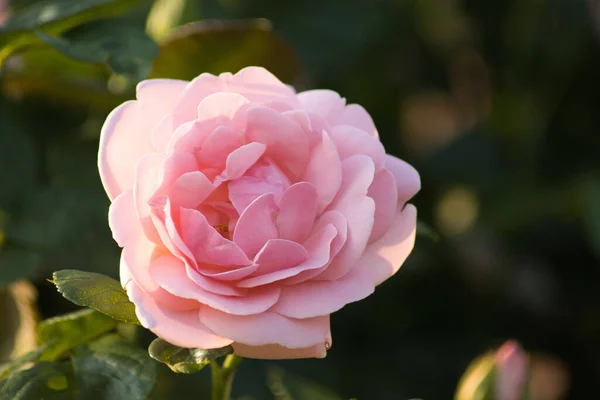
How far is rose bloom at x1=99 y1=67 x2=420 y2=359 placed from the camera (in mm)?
425

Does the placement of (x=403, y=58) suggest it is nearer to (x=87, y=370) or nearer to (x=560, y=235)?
(x=560, y=235)

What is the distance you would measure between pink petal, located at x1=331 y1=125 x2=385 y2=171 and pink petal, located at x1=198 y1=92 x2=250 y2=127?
6 centimetres

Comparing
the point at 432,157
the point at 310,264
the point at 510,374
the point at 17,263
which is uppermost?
the point at 310,264

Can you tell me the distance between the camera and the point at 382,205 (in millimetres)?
476

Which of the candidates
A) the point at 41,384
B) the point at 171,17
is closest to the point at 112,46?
the point at 171,17

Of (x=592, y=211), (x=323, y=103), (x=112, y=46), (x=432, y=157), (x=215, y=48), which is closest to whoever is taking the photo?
(x=323, y=103)

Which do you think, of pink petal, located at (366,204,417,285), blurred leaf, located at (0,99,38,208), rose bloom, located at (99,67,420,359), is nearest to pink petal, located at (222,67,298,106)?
rose bloom, located at (99,67,420,359)

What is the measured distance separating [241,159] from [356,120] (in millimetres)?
92

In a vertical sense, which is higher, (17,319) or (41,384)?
(41,384)

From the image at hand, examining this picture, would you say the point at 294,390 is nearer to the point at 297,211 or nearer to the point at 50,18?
the point at 297,211

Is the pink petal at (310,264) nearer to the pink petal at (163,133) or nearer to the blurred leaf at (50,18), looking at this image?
the pink petal at (163,133)

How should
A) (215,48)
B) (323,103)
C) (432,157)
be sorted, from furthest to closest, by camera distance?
(432,157), (215,48), (323,103)

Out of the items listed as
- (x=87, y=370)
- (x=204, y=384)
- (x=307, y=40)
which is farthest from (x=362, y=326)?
(x=87, y=370)

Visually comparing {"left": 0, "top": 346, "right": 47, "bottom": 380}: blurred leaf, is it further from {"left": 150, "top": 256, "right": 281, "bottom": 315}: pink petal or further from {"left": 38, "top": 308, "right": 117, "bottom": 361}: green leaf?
{"left": 150, "top": 256, "right": 281, "bottom": 315}: pink petal
